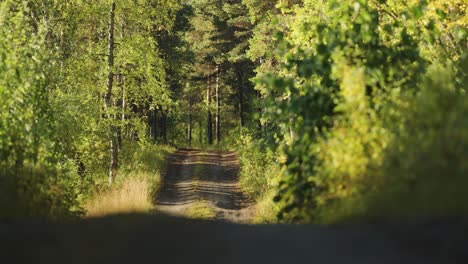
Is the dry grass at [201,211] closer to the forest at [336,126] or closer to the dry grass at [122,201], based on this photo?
the dry grass at [122,201]

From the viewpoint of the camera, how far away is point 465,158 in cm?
627

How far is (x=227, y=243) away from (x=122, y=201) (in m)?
9.29

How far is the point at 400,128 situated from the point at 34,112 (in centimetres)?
743

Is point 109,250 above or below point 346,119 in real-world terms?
below

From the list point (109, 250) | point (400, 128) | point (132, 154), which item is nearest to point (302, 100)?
point (400, 128)

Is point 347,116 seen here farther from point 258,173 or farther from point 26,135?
point 258,173

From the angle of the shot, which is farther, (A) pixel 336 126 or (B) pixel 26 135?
(B) pixel 26 135

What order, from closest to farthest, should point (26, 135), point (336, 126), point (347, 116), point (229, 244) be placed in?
point (229, 244) < point (347, 116) < point (336, 126) < point (26, 135)

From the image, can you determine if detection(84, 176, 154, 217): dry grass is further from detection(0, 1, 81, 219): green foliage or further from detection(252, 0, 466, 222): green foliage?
detection(252, 0, 466, 222): green foliage

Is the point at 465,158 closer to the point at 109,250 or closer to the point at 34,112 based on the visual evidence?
the point at 109,250

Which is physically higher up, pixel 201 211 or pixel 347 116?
pixel 347 116

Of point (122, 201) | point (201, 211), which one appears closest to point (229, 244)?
point (122, 201)

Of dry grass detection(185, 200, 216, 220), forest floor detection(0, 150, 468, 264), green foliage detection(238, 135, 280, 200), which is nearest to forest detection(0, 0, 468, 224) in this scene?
forest floor detection(0, 150, 468, 264)

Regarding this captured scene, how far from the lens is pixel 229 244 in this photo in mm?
6371
